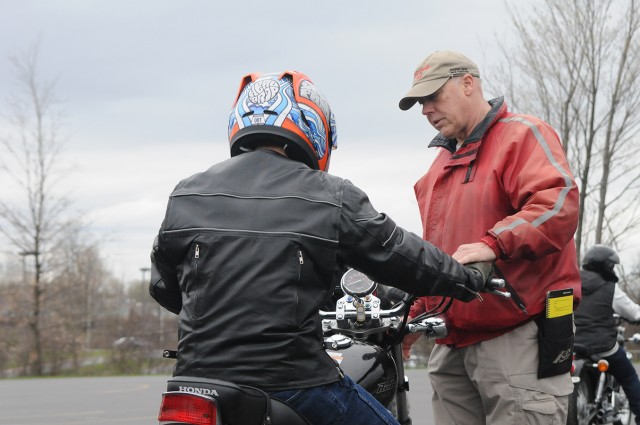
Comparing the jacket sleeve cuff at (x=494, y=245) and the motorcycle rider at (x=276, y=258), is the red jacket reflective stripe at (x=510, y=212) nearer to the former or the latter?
the jacket sleeve cuff at (x=494, y=245)

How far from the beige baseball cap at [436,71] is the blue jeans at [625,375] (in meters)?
6.26

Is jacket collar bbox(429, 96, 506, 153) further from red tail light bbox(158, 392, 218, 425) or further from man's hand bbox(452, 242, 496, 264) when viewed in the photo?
red tail light bbox(158, 392, 218, 425)

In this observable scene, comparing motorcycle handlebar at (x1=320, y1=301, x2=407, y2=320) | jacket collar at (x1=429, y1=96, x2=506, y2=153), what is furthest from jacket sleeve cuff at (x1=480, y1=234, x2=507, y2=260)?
jacket collar at (x1=429, y1=96, x2=506, y2=153)

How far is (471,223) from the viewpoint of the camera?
3980mm

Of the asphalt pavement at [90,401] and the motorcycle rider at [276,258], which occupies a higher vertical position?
the motorcycle rider at [276,258]

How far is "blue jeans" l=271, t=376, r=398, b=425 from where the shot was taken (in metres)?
2.68

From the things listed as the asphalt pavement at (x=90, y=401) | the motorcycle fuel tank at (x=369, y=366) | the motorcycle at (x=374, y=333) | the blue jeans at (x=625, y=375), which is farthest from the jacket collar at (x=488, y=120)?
the asphalt pavement at (x=90, y=401)

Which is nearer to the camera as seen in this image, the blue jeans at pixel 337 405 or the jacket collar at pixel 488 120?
the blue jeans at pixel 337 405

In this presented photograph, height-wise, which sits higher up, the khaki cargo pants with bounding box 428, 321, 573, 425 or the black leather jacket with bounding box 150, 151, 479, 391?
the black leather jacket with bounding box 150, 151, 479, 391

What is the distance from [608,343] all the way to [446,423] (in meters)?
5.77

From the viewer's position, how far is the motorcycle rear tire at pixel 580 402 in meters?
8.79

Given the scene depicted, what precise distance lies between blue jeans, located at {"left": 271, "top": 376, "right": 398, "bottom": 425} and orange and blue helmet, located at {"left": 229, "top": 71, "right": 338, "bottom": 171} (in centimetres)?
73

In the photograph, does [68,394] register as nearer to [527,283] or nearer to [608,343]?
[608,343]

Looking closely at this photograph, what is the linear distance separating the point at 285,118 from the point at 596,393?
751 cm
